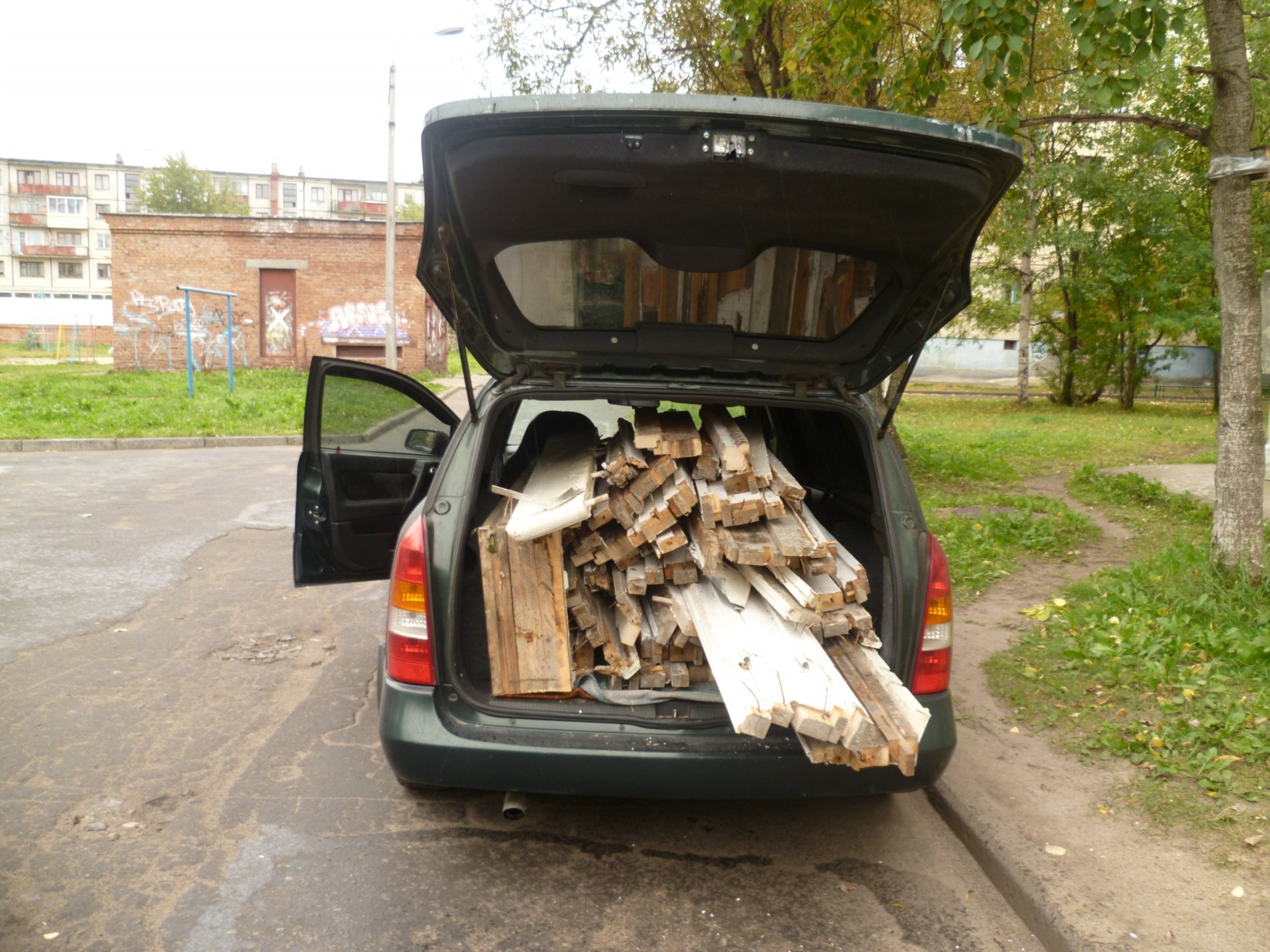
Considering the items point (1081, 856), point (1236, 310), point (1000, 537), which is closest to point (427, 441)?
point (1081, 856)

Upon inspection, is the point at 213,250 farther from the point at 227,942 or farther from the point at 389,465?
the point at 227,942

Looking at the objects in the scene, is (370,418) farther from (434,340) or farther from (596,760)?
(434,340)

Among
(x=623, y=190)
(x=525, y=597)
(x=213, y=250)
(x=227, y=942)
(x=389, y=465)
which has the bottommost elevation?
(x=227, y=942)

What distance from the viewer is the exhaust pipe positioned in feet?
10.6

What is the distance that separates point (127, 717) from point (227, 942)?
6.37 ft

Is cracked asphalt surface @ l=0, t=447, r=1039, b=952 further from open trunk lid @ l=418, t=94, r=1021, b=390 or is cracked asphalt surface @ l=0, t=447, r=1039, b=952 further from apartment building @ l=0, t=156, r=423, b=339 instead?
apartment building @ l=0, t=156, r=423, b=339

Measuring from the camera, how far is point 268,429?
1521 centimetres

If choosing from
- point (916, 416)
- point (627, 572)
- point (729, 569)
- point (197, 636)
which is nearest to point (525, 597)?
point (627, 572)

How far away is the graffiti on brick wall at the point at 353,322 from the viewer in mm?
26531

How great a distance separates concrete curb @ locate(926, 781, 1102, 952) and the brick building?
23678mm

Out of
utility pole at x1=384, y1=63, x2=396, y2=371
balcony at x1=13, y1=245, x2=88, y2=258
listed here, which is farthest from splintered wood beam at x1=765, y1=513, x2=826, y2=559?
balcony at x1=13, y1=245, x2=88, y2=258

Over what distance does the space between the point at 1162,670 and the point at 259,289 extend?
1015 inches

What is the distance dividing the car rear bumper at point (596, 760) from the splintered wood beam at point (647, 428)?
103 cm

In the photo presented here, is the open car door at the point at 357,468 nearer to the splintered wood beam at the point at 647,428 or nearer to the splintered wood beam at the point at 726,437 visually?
the splintered wood beam at the point at 647,428
